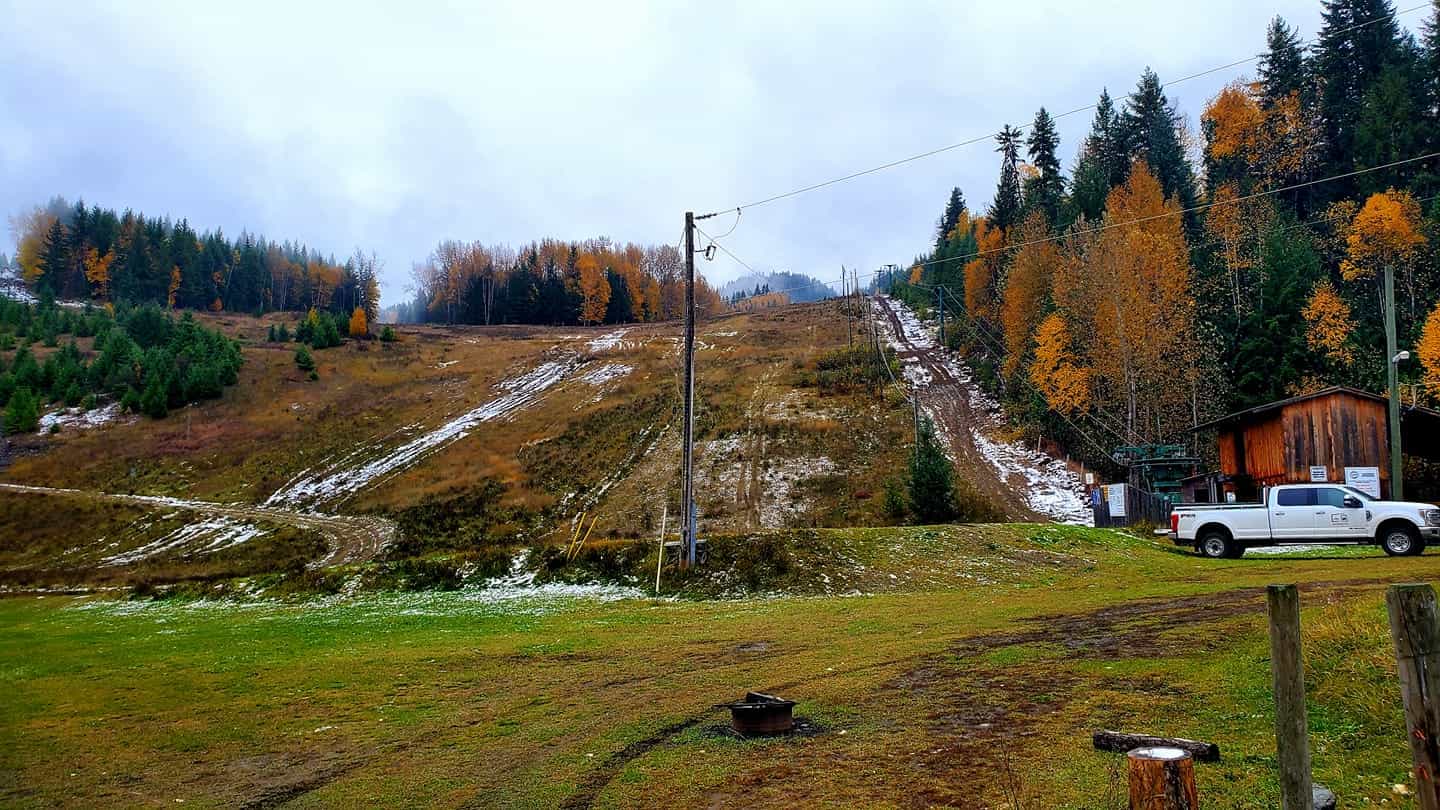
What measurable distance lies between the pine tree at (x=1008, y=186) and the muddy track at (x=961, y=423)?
14740 millimetres

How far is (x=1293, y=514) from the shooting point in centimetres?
2570

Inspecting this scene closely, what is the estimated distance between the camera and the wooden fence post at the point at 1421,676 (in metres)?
4.04

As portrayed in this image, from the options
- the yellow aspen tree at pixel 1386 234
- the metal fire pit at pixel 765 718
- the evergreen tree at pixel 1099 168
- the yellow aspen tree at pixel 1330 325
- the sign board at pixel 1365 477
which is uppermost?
the evergreen tree at pixel 1099 168

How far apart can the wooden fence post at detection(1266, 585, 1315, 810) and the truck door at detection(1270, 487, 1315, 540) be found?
2499 cm

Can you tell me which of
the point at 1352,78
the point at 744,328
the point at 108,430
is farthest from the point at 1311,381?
the point at 108,430

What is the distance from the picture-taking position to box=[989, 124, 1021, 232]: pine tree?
3457 inches

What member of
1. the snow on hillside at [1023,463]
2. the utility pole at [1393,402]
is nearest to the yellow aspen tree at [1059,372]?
the snow on hillside at [1023,463]

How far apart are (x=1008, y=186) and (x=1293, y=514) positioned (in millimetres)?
69836

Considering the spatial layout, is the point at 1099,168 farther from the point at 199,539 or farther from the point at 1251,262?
the point at 199,539

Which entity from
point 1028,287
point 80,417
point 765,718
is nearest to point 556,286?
point 80,417

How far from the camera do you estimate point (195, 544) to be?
169 ft

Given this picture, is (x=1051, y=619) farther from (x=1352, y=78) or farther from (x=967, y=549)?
(x=1352, y=78)

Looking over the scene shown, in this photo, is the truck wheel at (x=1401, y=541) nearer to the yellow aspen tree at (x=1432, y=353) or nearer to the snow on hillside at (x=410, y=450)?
the yellow aspen tree at (x=1432, y=353)

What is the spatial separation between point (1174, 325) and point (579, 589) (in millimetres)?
37025
